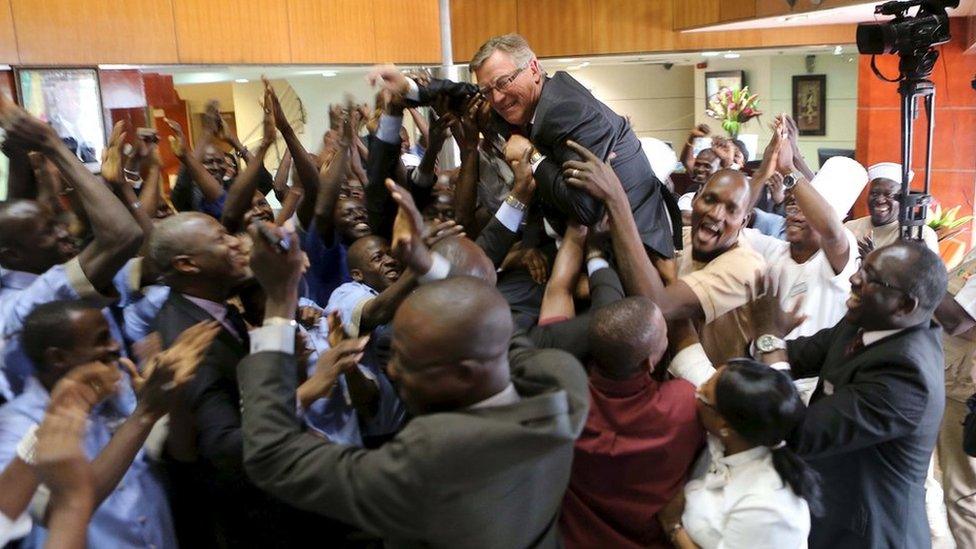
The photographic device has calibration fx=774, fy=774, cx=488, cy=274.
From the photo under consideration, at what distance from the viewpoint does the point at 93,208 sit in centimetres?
197

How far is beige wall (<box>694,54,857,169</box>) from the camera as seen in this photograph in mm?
8555

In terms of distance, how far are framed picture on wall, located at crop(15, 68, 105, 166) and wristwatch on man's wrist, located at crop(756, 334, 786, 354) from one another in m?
3.26

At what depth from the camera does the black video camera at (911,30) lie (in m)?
2.90

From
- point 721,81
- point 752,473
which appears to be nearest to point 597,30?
point 721,81

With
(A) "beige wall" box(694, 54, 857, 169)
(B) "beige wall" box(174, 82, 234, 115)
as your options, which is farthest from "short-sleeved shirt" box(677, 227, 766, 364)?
(A) "beige wall" box(694, 54, 857, 169)

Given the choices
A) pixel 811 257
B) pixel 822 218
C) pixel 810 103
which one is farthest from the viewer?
pixel 810 103

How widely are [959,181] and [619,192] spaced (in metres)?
4.86

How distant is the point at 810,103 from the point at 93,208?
852cm

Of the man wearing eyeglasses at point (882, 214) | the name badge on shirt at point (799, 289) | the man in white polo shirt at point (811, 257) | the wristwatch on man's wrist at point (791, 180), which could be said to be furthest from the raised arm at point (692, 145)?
the name badge on shirt at point (799, 289)

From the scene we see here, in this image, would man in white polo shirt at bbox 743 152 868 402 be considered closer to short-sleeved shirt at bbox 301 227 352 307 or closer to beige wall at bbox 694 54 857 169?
short-sleeved shirt at bbox 301 227 352 307

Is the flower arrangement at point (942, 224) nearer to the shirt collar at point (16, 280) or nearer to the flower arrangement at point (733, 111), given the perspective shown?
the flower arrangement at point (733, 111)

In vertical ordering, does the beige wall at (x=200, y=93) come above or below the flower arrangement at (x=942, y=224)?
above

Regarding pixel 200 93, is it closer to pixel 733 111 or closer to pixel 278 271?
pixel 278 271

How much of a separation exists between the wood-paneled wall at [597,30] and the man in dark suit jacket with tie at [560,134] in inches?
169
